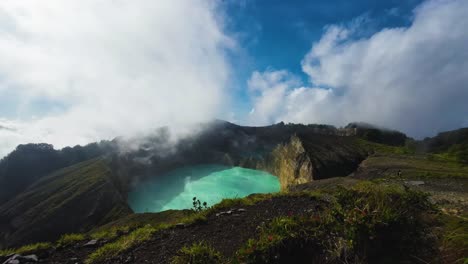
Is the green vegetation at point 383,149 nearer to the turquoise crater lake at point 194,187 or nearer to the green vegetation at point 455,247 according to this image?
the turquoise crater lake at point 194,187

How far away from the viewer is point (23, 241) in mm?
79250

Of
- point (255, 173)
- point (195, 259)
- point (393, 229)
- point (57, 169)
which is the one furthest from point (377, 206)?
point (57, 169)

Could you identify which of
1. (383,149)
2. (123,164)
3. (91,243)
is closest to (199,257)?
(91,243)

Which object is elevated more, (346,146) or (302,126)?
(302,126)

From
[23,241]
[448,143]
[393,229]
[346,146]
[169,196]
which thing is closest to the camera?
[393,229]

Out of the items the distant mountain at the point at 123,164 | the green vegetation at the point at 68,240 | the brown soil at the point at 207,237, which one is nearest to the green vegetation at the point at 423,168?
the distant mountain at the point at 123,164

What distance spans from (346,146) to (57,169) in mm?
140906

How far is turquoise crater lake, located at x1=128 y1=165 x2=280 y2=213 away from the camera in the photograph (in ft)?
326

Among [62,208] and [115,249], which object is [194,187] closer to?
[62,208]

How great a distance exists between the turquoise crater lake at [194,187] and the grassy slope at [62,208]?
495 inches

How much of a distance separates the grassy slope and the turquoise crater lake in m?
12.6

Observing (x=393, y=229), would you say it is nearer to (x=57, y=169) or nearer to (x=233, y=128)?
(x=57, y=169)

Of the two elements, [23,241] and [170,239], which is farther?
[23,241]

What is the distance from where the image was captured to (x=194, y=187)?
11531cm
